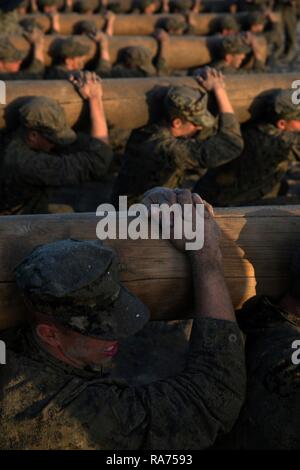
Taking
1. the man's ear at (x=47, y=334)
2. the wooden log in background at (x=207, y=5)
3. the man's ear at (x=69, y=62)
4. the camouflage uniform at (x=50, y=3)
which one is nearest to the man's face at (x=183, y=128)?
the man's ear at (x=47, y=334)

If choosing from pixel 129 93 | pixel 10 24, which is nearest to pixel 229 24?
pixel 10 24

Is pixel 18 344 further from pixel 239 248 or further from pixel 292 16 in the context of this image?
pixel 292 16

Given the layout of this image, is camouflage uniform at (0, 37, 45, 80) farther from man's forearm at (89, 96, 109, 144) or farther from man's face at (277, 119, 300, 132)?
man's face at (277, 119, 300, 132)

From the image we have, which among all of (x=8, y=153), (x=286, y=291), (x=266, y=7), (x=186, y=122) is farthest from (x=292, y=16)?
(x=286, y=291)

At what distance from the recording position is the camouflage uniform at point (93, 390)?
1663mm

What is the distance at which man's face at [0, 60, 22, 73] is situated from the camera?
642 centimetres

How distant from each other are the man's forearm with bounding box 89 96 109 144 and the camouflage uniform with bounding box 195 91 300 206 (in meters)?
1.44

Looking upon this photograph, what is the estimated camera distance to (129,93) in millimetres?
3965

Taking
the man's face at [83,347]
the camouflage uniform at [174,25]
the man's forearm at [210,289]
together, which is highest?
the man's forearm at [210,289]

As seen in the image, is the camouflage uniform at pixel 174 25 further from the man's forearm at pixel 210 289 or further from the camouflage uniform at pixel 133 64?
the man's forearm at pixel 210 289

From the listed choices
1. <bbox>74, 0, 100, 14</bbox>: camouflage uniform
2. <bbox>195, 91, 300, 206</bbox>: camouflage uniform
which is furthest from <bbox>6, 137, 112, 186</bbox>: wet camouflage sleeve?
<bbox>74, 0, 100, 14</bbox>: camouflage uniform

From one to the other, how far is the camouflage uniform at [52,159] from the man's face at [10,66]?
9.69 ft

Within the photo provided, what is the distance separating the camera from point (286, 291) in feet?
7.20
